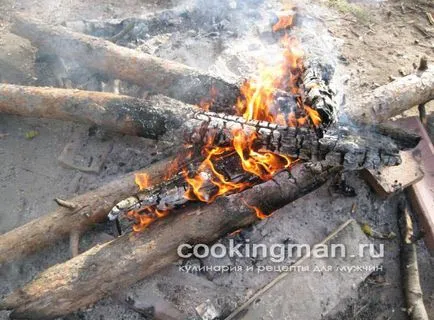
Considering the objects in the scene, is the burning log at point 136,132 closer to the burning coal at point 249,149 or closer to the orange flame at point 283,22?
the burning coal at point 249,149

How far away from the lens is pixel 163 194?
4184 mm

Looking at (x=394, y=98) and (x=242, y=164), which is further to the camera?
(x=394, y=98)

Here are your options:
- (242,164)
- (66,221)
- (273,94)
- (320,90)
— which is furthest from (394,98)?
(66,221)

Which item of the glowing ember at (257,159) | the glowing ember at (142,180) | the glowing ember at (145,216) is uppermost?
the glowing ember at (257,159)

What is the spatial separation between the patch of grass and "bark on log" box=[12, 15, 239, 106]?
11.7 ft

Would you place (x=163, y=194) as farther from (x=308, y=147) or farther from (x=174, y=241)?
(x=308, y=147)

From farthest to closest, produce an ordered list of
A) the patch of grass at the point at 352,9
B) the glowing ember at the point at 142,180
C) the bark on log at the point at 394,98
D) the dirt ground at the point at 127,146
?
the patch of grass at the point at 352,9
the bark on log at the point at 394,98
the glowing ember at the point at 142,180
the dirt ground at the point at 127,146

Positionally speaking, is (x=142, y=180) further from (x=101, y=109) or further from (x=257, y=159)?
(x=257, y=159)

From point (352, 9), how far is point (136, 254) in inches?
238

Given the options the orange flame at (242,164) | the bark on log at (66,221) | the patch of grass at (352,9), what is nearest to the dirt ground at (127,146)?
the patch of grass at (352,9)

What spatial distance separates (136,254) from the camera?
3994mm

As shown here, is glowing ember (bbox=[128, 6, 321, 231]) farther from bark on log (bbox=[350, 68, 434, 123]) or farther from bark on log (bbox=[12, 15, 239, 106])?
bark on log (bbox=[350, 68, 434, 123])

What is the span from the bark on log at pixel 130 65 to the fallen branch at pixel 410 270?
2.47m

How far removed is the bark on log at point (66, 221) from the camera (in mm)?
4336
